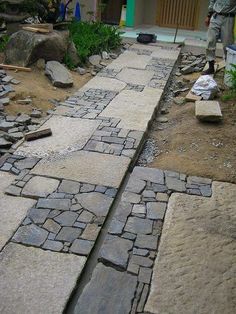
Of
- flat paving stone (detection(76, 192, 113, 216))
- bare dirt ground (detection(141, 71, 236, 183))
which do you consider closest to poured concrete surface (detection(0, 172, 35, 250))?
flat paving stone (detection(76, 192, 113, 216))

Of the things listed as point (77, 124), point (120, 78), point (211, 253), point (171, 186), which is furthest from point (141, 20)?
point (211, 253)

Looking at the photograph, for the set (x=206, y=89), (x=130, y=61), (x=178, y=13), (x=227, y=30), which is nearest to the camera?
(x=206, y=89)

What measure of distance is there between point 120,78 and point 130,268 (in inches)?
201

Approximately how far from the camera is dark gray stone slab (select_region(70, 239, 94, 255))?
2729mm

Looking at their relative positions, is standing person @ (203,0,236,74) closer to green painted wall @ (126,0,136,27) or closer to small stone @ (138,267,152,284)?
green painted wall @ (126,0,136,27)

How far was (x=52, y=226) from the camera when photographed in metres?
2.98

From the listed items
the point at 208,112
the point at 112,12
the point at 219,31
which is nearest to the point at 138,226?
the point at 208,112

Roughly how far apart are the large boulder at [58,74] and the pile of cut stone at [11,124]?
97 centimetres

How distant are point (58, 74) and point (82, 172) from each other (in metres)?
3.39

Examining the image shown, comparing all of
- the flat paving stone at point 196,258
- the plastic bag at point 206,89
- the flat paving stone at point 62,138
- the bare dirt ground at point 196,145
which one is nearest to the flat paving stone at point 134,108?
the bare dirt ground at point 196,145

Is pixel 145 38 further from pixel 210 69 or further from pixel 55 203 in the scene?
pixel 55 203

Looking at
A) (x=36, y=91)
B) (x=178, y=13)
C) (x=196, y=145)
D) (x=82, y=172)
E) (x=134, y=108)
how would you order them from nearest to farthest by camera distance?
(x=82, y=172), (x=196, y=145), (x=134, y=108), (x=36, y=91), (x=178, y=13)

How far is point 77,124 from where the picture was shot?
16.1 ft

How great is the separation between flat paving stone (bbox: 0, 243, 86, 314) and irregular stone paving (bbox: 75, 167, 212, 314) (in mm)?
139
